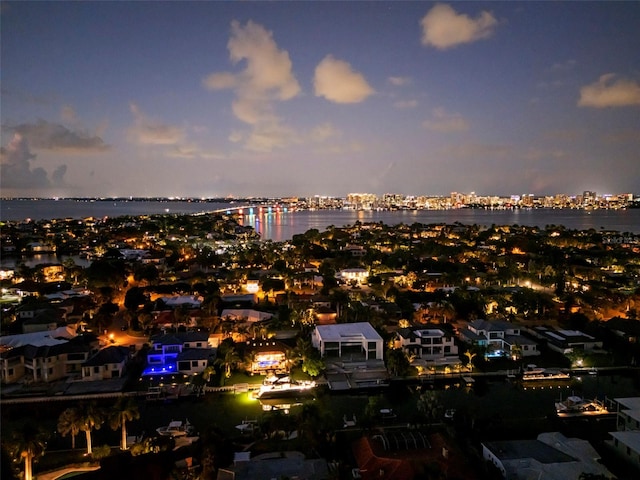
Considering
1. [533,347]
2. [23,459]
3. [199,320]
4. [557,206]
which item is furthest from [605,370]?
[557,206]

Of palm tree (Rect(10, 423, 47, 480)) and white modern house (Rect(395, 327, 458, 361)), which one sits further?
white modern house (Rect(395, 327, 458, 361))

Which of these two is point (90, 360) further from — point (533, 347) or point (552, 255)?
point (552, 255)

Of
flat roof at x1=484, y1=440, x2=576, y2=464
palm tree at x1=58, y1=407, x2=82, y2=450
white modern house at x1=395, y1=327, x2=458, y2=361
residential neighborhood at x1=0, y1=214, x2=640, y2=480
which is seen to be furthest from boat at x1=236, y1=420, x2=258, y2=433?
white modern house at x1=395, y1=327, x2=458, y2=361

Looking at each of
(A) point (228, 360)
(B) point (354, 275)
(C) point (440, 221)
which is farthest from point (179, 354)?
(C) point (440, 221)

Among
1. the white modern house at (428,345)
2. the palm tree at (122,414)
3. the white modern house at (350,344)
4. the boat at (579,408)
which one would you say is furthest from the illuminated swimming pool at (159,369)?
the boat at (579,408)

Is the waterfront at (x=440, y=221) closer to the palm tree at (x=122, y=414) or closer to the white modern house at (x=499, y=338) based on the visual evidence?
the white modern house at (x=499, y=338)

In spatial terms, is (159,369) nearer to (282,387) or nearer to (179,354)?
(179,354)

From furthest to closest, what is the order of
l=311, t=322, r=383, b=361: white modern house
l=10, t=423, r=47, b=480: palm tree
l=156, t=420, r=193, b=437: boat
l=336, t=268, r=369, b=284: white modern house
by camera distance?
l=336, t=268, r=369, b=284: white modern house, l=311, t=322, r=383, b=361: white modern house, l=156, t=420, r=193, b=437: boat, l=10, t=423, r=47, b=480: palm tree

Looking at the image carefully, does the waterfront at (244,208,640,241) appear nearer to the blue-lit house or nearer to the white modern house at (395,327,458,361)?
the blue-lit house

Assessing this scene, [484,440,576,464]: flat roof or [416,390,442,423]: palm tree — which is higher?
[484,440,576,464]: flat roof
